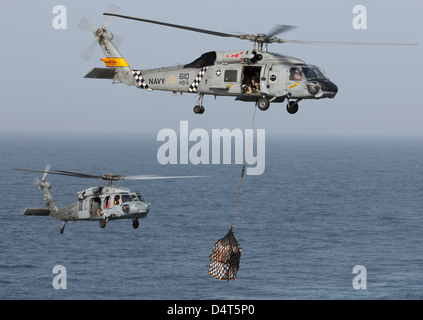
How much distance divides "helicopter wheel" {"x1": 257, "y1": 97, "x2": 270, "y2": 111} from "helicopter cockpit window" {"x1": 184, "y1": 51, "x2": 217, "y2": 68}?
4.12 m

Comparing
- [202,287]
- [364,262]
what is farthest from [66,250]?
[364,262]

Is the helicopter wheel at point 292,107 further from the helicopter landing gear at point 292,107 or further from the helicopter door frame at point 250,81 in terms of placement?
the helicopter door frame at point 250,81

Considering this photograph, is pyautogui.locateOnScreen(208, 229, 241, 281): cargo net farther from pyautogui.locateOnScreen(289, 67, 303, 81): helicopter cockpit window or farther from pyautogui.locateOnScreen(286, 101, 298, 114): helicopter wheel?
pyautogui.locateOnScreen(289, 67, 303, 81): helicopter cockpit window

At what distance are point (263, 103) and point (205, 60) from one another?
511cm

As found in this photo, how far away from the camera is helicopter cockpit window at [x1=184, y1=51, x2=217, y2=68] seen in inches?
1747

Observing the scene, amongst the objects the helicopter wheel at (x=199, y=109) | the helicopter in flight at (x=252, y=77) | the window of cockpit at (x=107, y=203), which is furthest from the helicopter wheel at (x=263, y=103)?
the window of cockpit at (x=107, y=203)

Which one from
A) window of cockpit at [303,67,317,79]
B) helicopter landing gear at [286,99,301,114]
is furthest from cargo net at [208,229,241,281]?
window of cockpit at [303,67,317,79]

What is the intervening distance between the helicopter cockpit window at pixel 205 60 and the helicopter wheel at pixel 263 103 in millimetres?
4118

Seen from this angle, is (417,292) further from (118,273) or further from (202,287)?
(118,273)

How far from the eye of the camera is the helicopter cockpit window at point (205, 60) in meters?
44.4

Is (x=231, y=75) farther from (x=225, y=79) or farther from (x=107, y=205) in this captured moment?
(x=107, y=205)

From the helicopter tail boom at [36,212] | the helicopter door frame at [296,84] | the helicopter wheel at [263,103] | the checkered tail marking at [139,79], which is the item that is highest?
the checkered tail marking at [139,79]

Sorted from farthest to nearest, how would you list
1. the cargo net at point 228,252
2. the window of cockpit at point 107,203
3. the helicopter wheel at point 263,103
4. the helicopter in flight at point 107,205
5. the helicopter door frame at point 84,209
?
the helicopter door frame at point 84,209
the window of cockpit at point 107,203
the helicopter in flight at point 107,205
the cargo net at point 228,252
the helicopter wheel at point 263,103
